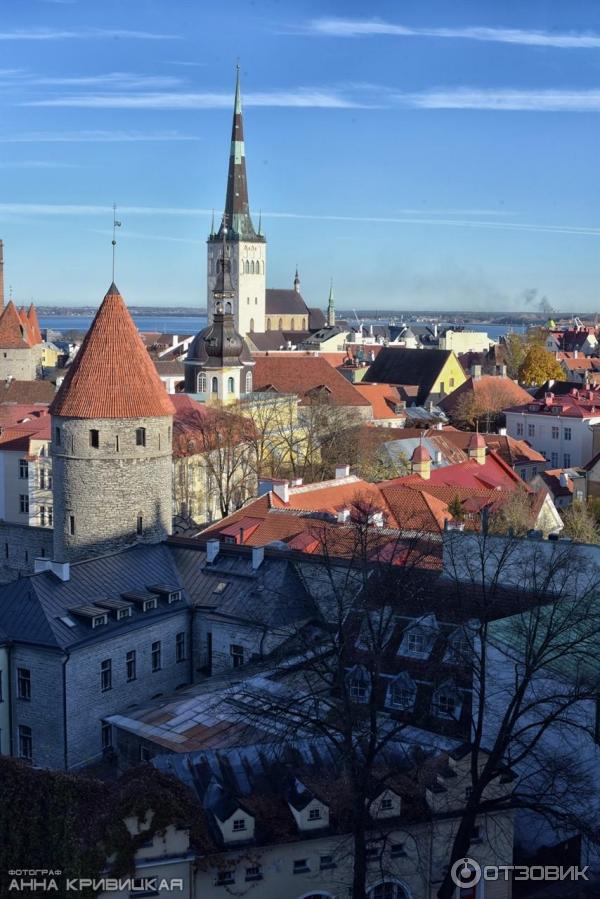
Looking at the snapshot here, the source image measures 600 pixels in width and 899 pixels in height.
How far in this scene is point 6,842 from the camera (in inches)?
619

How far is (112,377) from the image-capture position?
2653cm

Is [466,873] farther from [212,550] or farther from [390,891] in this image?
[212,550]

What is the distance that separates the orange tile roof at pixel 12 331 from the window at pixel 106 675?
145ft

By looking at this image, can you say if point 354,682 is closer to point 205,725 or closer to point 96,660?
point 205,725

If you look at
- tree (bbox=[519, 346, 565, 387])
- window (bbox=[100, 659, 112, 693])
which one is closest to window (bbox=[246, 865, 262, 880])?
window (bbox=[100, 659, 112, 693])

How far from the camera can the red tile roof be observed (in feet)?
197

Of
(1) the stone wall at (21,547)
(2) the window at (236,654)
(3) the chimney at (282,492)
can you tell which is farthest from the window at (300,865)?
(1) the stone wall at (21,547)

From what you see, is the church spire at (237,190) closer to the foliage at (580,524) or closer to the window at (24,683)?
the foliage at (580,524)

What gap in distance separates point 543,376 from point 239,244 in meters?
33.3

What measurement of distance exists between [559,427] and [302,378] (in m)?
14.7

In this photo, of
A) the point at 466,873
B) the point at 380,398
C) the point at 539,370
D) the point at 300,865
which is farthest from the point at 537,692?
the point at 539,370

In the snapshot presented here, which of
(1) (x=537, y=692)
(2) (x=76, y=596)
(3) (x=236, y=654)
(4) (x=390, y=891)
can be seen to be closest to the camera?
(4) (x=390, y=891)

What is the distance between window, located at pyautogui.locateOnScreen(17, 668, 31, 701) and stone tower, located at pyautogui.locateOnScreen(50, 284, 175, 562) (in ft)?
16.5

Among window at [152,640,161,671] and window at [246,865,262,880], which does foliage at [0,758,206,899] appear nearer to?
window at [246,865,262,880]
